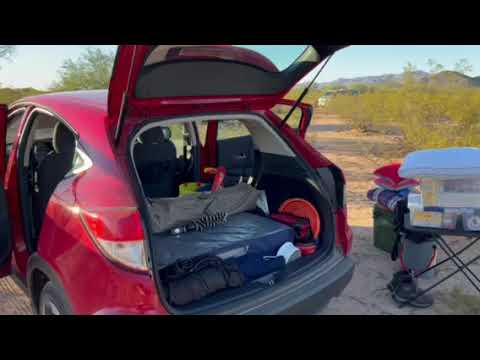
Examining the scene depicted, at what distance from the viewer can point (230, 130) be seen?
5324mm

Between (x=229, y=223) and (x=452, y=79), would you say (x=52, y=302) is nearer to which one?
(x=229, y=223)

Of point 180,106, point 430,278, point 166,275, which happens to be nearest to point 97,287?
point 166,275

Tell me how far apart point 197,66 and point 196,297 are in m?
1.27

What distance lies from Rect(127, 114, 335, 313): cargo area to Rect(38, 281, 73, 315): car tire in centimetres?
49

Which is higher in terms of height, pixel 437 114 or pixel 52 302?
pixel 52 302

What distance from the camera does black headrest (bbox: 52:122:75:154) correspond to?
277cm

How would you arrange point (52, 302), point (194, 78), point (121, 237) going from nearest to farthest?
point (121, 237)
point (52, 302)
point (194, 78)

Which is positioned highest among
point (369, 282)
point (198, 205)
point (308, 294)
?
point (198, 205)

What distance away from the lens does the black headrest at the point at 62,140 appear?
9.08 feet

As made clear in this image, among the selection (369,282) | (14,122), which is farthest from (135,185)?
(369,282)

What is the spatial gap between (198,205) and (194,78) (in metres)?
1.03

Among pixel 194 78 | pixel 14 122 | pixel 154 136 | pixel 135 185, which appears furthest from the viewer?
pixel 154 136

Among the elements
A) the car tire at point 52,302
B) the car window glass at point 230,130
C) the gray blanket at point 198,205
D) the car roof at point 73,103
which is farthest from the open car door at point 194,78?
the car window glass at point 230,130

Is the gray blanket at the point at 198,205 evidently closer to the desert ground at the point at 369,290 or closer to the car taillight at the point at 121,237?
the car taillight at the point at 121,237
